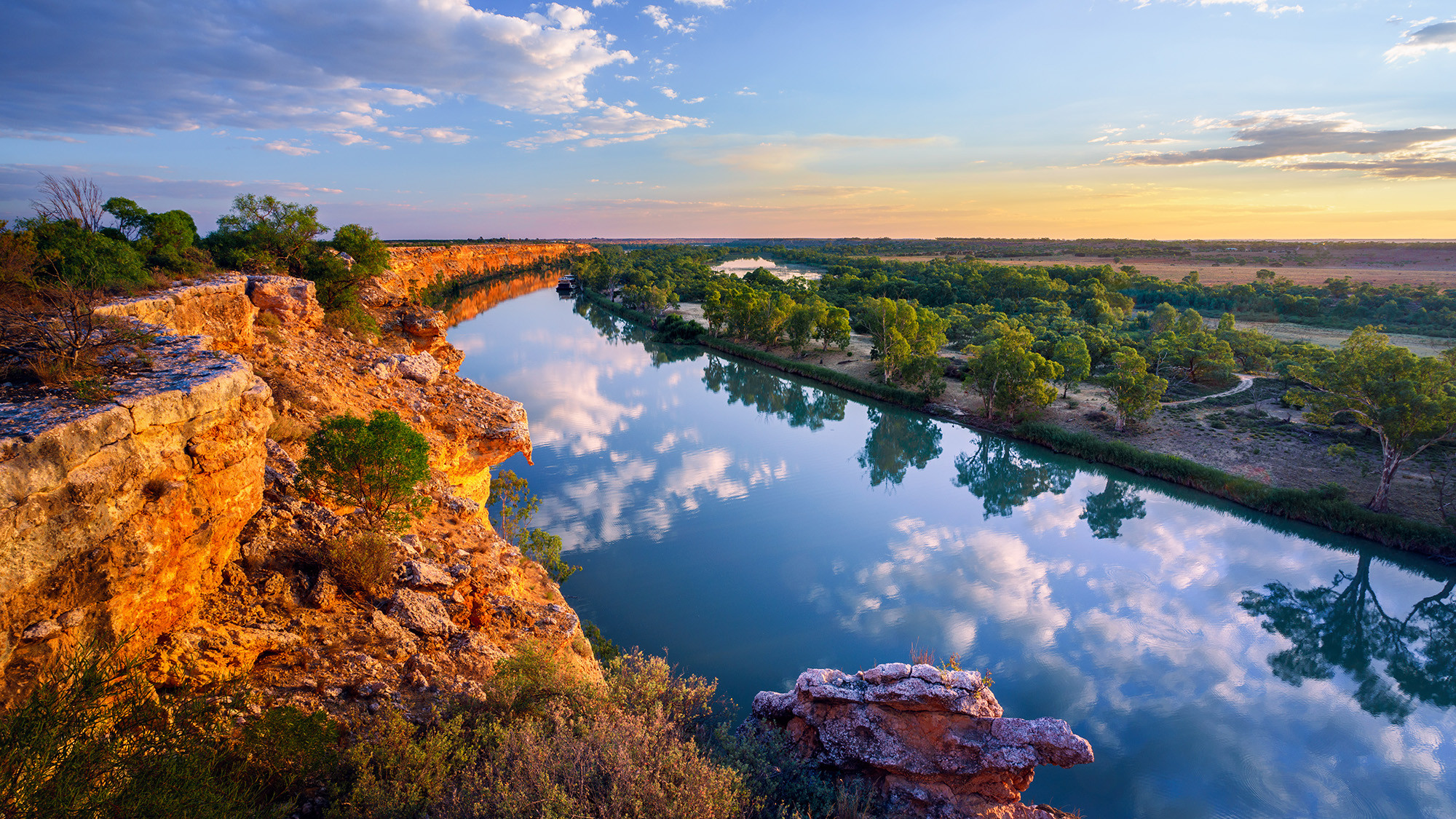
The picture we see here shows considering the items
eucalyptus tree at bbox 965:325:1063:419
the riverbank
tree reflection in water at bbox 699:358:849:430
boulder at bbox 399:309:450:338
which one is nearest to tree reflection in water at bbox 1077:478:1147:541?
the riverbank

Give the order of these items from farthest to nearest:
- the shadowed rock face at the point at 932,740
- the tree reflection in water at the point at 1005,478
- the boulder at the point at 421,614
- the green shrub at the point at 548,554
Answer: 1. the tree reflection in water at the point at 1005,478
2. the green shrub at the point at 548,554
3. the boulder at the point at 421,614
4. the shadowed rock face at the point at 932,740

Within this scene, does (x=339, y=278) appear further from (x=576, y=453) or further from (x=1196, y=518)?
(x=1196, y=518)

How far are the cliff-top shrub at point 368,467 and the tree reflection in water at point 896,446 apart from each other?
18433 millimetres

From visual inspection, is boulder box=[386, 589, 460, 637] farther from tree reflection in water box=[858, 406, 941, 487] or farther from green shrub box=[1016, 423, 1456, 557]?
green shrub box=[1016, 423, 1456, 557]

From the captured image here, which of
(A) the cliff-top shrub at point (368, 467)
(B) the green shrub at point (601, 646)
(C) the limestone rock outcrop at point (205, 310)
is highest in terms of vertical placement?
(C) the limestone rock outcrop at point (205, 310)

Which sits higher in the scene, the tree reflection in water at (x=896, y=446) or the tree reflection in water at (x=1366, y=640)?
the tree reflection in water at (x=896, y=446)

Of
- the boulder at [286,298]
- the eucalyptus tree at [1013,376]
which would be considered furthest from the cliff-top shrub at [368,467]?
the eucalyptus tree at [1013,376]

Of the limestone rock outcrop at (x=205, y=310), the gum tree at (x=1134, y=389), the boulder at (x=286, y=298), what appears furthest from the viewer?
the gum tree at (x=1134, y=389)

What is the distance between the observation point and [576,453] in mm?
25797

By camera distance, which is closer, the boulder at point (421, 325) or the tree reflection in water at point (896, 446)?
the boulder at point (421, 325)

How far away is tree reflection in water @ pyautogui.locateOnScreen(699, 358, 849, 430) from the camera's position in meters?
34.6

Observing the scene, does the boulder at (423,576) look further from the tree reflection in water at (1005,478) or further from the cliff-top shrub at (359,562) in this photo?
the tree reflection in water at (1005,478)

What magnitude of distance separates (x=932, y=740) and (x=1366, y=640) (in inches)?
627

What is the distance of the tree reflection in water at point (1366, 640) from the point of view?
46.0 feet
